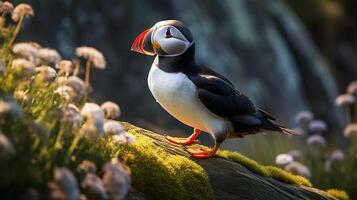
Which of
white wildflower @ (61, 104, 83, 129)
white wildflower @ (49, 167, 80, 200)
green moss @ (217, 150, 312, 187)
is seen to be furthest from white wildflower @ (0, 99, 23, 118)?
green moss @ (217, 150, 312, 187)

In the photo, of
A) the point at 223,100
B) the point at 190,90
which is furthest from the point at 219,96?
the point at 190,90

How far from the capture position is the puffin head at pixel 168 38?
18.4 ft

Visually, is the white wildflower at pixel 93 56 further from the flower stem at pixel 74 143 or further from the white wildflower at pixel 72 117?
the flower stem at pixel 74 143

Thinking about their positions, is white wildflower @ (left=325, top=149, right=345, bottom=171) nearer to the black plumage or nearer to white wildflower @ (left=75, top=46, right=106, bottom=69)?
the black plumage

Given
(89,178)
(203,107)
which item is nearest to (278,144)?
(203,107)

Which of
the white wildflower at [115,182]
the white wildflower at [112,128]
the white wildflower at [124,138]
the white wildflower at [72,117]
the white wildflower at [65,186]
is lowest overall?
the white wildflower at [65,186]

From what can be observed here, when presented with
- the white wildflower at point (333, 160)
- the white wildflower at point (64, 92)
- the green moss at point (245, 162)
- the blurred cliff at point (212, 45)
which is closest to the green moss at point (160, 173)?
the white wildflower at point (64, 92)

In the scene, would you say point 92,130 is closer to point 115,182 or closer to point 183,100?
point 115,182

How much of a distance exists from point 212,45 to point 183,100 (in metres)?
6.57

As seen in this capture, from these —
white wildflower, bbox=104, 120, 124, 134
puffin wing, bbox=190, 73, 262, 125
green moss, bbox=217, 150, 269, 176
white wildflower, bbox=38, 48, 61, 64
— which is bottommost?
white wildflower, bbox=104, 120, 124, 134

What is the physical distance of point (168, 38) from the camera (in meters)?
5.64

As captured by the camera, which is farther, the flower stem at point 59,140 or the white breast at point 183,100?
the white breast at point 183,100

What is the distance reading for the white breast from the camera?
18.0ft

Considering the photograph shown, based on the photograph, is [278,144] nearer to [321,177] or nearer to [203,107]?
[321,177]
